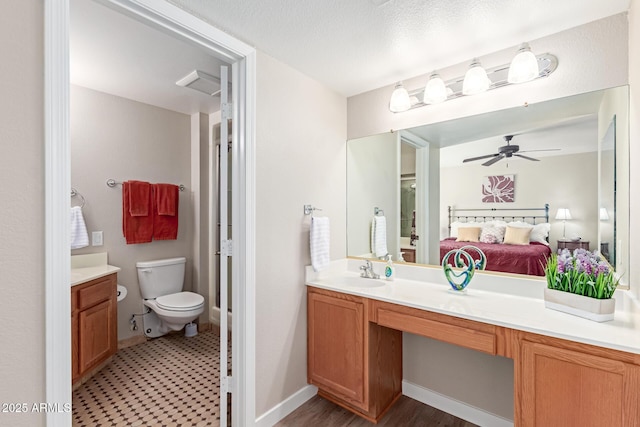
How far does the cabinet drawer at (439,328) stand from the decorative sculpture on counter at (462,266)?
37 cm

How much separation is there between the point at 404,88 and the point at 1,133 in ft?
6.90

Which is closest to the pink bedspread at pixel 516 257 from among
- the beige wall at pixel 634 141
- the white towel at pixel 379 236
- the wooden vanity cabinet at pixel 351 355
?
the beige wall at pixel 634 141

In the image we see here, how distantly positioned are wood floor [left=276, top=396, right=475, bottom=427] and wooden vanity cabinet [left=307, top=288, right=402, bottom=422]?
0.05m

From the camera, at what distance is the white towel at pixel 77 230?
8.14ft

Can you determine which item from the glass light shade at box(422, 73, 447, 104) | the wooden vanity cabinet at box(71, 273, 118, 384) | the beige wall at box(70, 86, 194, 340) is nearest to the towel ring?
the beige wall at box(70, 86, 194, 340)

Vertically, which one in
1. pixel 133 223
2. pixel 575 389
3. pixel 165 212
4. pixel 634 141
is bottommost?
pixel 575 389

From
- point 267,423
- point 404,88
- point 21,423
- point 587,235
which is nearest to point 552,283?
point 587,235

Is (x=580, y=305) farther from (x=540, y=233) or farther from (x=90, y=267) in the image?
(x=90, y=267)

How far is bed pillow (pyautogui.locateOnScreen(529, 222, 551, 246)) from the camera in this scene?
1700 mm

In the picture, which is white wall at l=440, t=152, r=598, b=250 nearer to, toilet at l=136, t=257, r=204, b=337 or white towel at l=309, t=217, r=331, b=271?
white towel at l=309, t=217, r=331, b=271

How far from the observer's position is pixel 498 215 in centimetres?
187

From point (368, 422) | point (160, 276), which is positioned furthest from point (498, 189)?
point (160, 276)

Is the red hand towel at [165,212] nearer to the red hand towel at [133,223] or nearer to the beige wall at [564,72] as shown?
the red hand towel at [133,223]

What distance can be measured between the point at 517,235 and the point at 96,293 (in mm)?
2981
